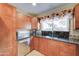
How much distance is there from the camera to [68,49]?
1.54 meters

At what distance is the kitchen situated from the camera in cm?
133

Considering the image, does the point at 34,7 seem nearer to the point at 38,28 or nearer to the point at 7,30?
the point at 38,28

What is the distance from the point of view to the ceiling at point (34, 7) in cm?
132

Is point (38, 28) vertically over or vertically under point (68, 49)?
over

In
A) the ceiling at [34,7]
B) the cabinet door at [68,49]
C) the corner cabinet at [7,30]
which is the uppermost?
the ceiling at [34,7]

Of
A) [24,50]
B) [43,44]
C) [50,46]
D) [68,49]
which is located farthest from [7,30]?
[68,49]

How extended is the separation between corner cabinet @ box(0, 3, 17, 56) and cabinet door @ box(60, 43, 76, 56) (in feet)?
2.41

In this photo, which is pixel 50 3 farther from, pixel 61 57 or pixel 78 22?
pixel 61 57

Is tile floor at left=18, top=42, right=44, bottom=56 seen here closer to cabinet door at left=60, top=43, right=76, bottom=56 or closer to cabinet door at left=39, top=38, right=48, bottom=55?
cabinet door at left=39, top=38, right=48, bottom=55

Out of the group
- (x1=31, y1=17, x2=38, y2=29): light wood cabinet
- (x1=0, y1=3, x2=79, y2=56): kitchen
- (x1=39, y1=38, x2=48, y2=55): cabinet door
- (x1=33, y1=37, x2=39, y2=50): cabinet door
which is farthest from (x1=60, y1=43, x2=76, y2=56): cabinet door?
(x1=31, y1=17, x2=38, y2=29): light wood cabinet

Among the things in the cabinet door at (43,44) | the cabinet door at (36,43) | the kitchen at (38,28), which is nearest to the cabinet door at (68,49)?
the kitchen at (38,28)

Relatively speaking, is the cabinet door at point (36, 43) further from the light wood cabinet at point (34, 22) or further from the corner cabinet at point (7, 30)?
the corner cabinet at point (7, 30)

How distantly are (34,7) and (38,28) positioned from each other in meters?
0.34

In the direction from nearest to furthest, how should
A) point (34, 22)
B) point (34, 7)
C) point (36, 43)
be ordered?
point (34, 7) → point (34, 22) → point (36, 43)
